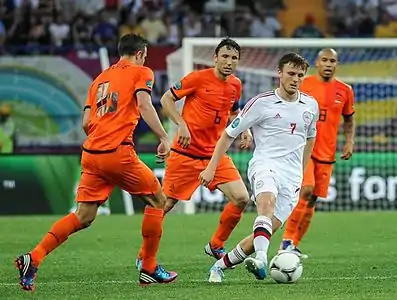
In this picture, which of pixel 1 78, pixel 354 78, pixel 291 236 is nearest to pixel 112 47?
pixel 1 78

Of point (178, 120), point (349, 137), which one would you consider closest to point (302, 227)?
point (349, 137)

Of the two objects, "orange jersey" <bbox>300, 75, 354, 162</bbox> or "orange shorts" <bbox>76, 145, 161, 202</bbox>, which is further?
"orange jersey" <bbox>300, 75, 354, 162</bbox>

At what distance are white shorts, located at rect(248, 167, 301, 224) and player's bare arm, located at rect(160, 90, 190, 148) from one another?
1529 millimetres

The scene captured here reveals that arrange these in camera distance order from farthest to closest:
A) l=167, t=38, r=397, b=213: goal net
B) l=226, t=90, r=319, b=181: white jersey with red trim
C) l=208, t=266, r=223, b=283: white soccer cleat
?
l=167, t=38, r=397, b=213: goal net, l=208, t=266, r=223, b=283: white soccer cleat, l=226, t=90, r=319, b=181: white jersey with red trim

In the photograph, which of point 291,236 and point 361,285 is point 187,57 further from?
point 361,285

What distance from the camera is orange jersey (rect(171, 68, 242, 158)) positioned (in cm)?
1206

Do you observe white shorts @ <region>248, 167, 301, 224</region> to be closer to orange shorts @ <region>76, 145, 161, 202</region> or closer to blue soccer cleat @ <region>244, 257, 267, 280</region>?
blue soccer cleat @ <region>244, 257, 267, 280</region>

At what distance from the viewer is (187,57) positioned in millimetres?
19859

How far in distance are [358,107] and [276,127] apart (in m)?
11.9

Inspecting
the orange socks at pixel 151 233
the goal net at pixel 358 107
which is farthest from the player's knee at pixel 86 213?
the goal net at pixel 358 107

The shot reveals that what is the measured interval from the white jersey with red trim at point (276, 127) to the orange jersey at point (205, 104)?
2.12 metres

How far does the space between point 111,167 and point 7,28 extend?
15754mm

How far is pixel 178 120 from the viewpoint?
454 inches

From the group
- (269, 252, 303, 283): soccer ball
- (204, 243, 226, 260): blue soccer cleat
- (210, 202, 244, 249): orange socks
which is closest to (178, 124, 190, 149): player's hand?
(210, 202, 244, 249): orange socks
